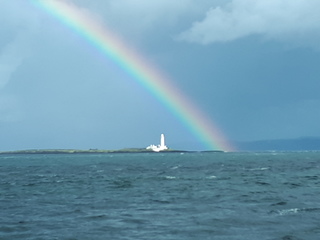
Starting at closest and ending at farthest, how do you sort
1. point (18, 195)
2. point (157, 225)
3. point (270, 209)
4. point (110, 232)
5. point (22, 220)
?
point (110, 232), point (157, 225), point (22, 220), point (270, 209), point (18, 195)

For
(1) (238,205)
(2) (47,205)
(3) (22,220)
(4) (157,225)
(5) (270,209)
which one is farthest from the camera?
(2) (47,205)

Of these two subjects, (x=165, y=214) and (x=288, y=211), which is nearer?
(x=165, y=214)

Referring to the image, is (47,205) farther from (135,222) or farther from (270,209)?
(270,209)

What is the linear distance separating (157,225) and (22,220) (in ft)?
34.5

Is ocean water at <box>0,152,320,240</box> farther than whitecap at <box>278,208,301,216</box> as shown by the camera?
No

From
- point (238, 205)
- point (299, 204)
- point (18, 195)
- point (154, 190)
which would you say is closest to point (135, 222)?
point (238, 205)

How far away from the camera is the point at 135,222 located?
28.7 meters

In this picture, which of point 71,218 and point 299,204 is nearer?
point 71,218

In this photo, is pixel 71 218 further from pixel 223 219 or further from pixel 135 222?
pixel 223 219

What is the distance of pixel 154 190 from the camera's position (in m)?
48.5

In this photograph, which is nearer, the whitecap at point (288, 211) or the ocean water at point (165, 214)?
the ocean water at point (165, 214)

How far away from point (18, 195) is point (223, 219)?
89.2ft

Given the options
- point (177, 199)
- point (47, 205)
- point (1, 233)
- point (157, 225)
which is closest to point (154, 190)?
point (177, 199)

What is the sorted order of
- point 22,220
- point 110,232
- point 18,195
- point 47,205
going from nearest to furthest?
point 110,232
point 22,220
point 47,205
point 18,195
